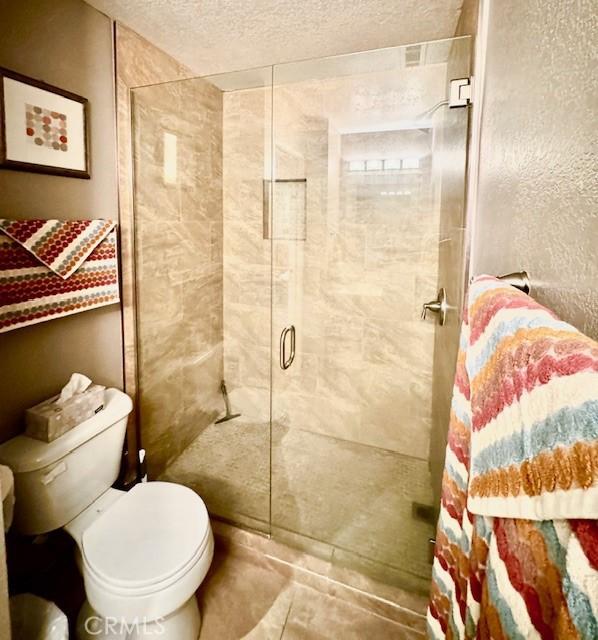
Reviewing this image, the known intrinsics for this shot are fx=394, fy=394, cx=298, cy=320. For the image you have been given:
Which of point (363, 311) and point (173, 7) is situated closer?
point (173, 7)

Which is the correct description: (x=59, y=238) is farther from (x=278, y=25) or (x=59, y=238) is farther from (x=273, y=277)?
(x=278, y=25)

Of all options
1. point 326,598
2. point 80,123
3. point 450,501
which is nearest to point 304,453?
point 326,598

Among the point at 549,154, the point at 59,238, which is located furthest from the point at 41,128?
the point at 549,154

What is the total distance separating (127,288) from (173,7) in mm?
1280

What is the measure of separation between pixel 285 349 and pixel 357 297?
59cm

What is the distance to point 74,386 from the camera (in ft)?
5.47

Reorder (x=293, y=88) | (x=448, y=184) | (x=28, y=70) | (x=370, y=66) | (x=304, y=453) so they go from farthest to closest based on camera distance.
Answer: (x=304, y=453) < (x=293, y=88) < (x=370, y=66) < (x=448, y=184) < (x=28, y=70)

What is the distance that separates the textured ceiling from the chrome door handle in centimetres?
123

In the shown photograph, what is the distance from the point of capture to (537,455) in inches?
12.6

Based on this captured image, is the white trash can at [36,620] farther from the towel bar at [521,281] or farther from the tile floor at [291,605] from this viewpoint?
the towel bar at [521,281]

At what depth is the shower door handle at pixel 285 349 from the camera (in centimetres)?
254

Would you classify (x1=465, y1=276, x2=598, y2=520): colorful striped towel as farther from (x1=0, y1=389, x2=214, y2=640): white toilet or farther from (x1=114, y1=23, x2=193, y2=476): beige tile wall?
(x1=114, y1=23, x2=193, y2=476): beige tile wall

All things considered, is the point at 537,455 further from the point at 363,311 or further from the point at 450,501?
the point at 363,311

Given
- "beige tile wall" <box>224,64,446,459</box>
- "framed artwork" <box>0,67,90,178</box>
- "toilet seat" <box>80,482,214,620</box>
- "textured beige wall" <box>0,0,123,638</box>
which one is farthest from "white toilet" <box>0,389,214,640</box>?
"beige tile wall" <box>224,64,446,459</box>
